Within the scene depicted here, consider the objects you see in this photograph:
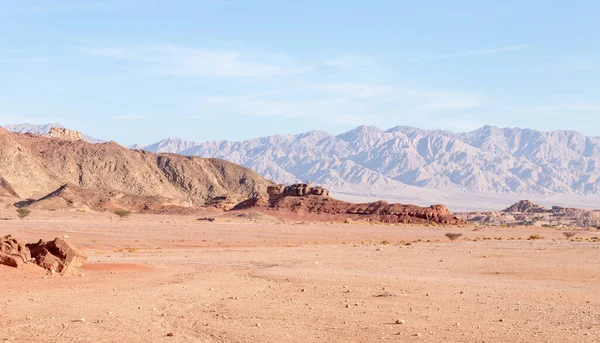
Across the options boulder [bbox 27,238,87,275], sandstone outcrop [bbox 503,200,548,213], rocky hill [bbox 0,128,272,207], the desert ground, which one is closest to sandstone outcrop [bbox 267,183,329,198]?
rocky hill [bbox 0,128,272,207]

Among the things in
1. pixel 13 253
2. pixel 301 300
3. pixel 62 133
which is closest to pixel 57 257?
pixel 13 253

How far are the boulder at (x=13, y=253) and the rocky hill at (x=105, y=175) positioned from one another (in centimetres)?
7608

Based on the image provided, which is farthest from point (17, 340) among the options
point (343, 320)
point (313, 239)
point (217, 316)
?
point (313, 239)

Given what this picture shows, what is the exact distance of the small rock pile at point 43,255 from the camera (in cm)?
2133

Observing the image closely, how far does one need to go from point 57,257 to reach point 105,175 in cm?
10786

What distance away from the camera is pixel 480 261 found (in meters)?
32.8

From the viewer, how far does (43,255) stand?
73.1 feet

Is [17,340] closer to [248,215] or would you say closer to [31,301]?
[31,301]

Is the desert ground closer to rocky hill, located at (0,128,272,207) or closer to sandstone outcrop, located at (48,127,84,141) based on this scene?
rocky hill, located at (0,128,272,207)

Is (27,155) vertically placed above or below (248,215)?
above

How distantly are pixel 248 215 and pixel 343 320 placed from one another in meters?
77.5

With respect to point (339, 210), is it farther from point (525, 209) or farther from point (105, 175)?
point (525, 209)

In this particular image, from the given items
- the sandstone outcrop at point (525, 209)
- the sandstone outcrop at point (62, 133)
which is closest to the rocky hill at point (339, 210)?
Result: the sandstone outcrop at point (525, 209)

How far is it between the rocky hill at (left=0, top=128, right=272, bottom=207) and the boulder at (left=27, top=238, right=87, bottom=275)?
247ft
